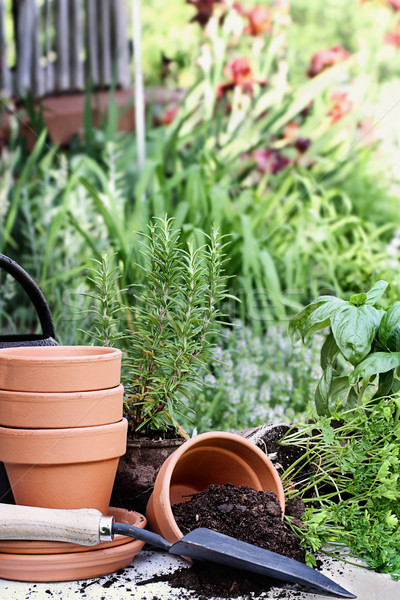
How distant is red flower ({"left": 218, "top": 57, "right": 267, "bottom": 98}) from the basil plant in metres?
2.48

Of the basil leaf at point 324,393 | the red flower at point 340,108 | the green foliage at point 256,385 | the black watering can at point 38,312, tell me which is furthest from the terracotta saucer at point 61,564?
the red flower at point 340,108

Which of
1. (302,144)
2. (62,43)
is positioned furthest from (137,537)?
(62,43)

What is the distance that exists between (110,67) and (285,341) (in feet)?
9.87

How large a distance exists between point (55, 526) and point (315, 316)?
Result: 558mm

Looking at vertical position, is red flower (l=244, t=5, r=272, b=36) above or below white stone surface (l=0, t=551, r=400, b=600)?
above

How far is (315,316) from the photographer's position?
3.69 feet

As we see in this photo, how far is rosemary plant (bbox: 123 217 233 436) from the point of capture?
3.49 ft

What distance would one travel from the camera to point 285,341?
7.04ft

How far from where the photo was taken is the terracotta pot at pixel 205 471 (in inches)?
38.3

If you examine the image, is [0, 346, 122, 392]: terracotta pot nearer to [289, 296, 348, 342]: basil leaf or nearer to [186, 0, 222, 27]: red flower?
[289, 296, 348, 342]: basil leaf

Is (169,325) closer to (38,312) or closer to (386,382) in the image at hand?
(38,312)

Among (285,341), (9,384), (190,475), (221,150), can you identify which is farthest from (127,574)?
(221,150)

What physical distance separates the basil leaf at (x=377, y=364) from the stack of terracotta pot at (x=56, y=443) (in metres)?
0.41

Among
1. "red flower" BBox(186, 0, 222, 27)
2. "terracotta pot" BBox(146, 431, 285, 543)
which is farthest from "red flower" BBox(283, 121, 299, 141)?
"terracotta pot" BBox(146, 431, 285, 543)
